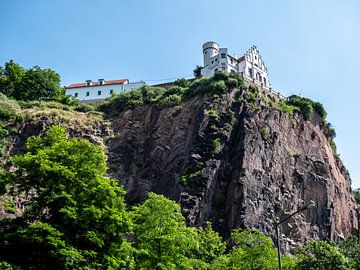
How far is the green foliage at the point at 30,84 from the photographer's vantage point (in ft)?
268

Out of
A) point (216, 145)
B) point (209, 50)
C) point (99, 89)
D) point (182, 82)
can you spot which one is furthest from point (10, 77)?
point (216, 145)

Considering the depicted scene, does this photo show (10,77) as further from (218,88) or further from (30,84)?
(218,88)

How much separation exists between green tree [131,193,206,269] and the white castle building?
53844 mm

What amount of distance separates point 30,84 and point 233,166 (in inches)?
1713

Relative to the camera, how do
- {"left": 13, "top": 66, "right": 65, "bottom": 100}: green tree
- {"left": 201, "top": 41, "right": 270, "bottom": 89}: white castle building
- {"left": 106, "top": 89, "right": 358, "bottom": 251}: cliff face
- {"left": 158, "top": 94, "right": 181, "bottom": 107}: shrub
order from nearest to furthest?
1. {"left": 106, "top": 89, "right": 358, "bottom": 251}: cliff face
2. {"left": 158, "top": 94, "right": 181, "bottom": 107}: shrub
3. {"left": 13, "top": 66, "right": 65, "bottom": 100}: green tree
4. {"left": 201, "top": 41, "right": 270, "bottom": 89}: white castle building

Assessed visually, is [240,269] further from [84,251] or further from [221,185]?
[221,185]

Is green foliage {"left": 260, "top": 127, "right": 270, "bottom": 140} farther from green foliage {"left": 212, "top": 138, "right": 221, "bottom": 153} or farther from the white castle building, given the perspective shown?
the white castle building

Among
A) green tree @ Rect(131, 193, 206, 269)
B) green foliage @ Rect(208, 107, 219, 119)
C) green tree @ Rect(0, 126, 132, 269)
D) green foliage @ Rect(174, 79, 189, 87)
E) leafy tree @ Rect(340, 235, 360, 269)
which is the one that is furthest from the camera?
green foliage @ Rect(174, 79, 189, 87)

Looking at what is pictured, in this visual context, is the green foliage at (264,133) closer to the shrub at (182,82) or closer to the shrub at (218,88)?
the shrub at (218,88)

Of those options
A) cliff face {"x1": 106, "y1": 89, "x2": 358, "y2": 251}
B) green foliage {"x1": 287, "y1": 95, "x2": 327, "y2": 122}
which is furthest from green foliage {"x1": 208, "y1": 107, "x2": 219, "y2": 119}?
green foliage {"x1": 287, "y1": 95, "x2": 327, "y2": 122}

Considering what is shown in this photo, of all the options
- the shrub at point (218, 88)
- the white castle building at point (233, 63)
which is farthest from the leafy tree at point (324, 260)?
the white castle building at point (233, 63)

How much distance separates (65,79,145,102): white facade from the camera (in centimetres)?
9362

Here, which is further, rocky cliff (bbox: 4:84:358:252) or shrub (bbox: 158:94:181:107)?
shrub (bbox: 158:94:181:107)

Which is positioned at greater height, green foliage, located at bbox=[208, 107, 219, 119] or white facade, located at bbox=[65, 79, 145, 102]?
white facade, located at bbox=[65, 79, 145, 102]
